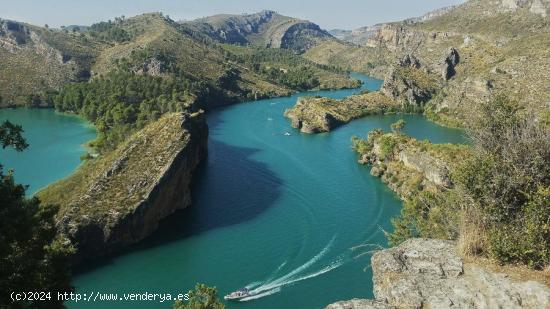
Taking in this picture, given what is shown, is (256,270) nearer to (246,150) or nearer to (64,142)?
(246,150)

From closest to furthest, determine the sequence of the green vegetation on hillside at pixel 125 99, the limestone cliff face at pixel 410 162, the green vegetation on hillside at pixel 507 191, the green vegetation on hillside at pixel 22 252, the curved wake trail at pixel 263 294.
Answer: the green vegetation on hillside at pixel 507 191
the green vegetation on hillside at pixel 22 252
the curved wake trail at pixel 263 294
the limestone cliff face at pixel 410 162
the green vegetation on hillside at pixel 125 99

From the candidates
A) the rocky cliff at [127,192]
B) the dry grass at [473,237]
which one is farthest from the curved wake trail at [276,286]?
the dry grass at [473,237]

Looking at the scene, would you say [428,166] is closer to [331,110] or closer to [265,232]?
[265,232]

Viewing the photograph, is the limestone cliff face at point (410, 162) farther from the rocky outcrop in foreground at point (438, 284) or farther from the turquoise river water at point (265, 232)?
the rocky outcrop in foreground at point (438, 284)

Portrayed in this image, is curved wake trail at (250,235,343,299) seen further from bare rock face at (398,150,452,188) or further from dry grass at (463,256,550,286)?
dry grass at (463,256,550,286)

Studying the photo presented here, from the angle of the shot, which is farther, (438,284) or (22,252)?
(22,252)

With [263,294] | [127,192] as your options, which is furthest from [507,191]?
[127,192]
